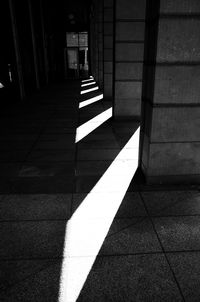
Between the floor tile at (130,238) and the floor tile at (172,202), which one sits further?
the floor tile at (172,202)

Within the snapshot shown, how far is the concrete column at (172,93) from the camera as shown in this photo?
4211 mm

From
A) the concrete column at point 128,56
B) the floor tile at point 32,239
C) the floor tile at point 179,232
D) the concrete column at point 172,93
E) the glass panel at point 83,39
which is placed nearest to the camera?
the floor tile at point 32,239

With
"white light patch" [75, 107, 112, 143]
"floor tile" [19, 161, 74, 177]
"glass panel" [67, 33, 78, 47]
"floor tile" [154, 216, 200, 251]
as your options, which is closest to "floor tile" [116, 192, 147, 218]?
"floor tile" [154, 216, 200, 251]

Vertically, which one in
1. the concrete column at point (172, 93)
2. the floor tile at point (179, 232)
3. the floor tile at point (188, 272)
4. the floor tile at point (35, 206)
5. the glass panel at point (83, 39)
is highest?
the glass panel at point (83, 39)

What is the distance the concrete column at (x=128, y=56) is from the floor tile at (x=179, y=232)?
22.5 ft

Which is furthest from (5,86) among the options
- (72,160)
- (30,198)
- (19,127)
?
(30,198)

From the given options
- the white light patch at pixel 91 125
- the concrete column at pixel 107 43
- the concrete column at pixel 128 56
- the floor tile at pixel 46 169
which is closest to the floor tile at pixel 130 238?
the floor tile at pixel 46 169

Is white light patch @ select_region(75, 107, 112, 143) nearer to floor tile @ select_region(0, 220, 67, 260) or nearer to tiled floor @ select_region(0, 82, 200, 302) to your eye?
tiled floor @ select_region(0, 82, 200, 302)

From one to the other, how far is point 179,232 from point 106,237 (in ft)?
3.53

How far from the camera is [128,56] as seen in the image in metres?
9.53

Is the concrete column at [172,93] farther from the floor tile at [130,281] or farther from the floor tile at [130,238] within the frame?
the floor tile at [130,281]

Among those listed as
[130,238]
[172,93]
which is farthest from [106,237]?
[172,93]

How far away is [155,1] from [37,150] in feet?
15.3

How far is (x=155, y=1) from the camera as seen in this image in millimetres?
4395
